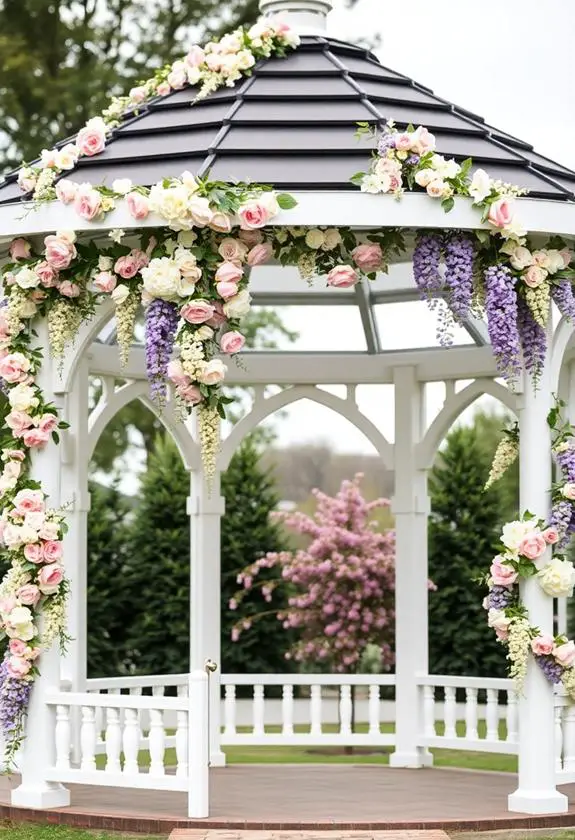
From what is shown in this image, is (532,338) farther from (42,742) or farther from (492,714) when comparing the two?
(492,714)

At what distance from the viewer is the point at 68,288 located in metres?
9.18

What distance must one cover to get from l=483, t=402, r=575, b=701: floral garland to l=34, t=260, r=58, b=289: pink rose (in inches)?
108

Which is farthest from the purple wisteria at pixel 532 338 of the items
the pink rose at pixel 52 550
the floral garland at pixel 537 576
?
the pink rose at pixel 52 550

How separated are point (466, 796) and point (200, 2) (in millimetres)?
16704

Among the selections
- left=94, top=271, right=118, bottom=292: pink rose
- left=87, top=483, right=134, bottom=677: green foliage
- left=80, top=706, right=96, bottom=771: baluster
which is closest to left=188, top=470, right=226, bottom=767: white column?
left=80, top=706, right=96, bottom=771: baluster

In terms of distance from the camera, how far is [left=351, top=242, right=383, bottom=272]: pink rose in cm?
892

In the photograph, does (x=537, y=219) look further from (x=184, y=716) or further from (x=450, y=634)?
(x=450, y=634)

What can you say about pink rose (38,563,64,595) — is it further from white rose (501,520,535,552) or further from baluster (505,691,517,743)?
baluster (505,691,517,743)

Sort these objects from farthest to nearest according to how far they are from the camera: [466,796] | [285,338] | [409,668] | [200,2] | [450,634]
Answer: [285,338], [200,2], [450,634], [409,668], [466,796]

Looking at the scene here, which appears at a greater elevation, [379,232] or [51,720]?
[379,232]

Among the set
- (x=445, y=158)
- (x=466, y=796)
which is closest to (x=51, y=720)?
(x=466, y=796)

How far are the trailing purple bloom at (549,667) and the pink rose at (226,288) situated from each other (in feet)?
8.71

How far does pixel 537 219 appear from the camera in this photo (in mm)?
8891

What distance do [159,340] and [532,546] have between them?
236 cm
